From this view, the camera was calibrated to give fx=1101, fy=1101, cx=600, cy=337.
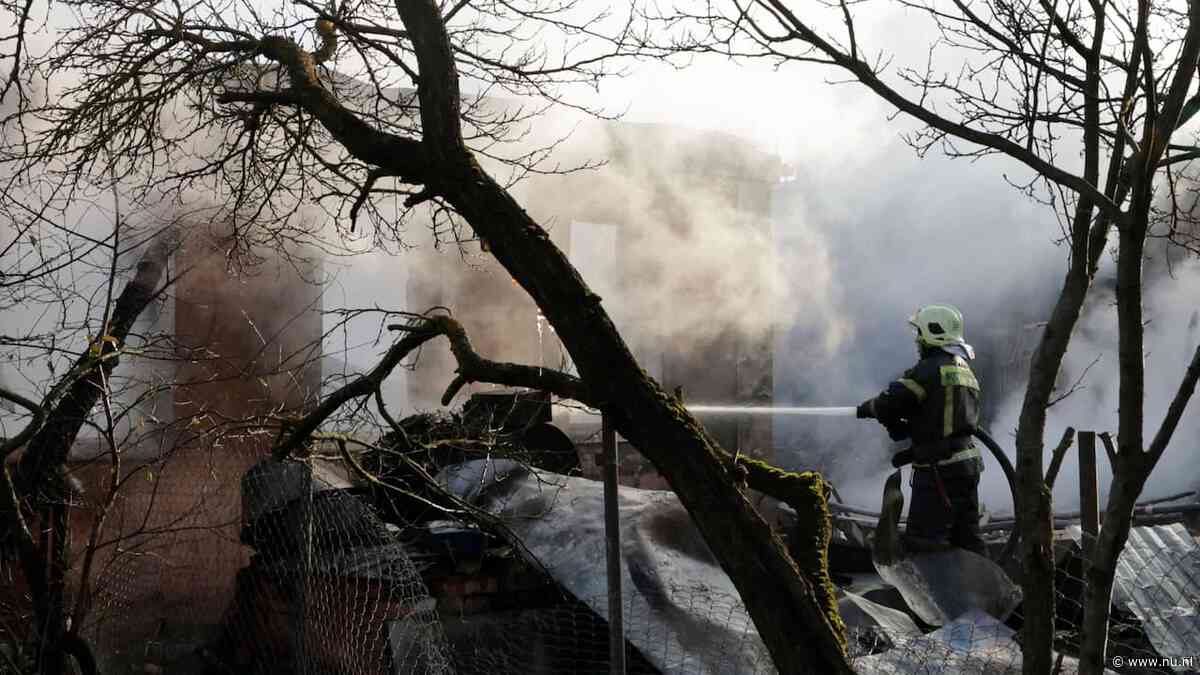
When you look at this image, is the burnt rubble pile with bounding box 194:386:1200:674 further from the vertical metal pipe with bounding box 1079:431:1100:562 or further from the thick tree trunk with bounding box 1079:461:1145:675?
the thick tree trunk with bounding box 1079:461:1145:675

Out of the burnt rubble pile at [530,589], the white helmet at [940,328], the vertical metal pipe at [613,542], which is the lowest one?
the burnt rubble pile at [530,589]

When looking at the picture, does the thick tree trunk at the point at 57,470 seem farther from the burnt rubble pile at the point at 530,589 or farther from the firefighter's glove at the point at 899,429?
the firefighter's glove at the point at 899,429

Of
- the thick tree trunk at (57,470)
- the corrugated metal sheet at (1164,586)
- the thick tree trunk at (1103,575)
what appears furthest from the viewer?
the corrugated metal sheet at (1164,586)

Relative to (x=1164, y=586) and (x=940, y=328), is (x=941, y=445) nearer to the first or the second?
(x=940, y=328)

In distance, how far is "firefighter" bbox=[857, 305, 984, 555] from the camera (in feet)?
19.7

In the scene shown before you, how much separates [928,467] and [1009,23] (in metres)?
3.62

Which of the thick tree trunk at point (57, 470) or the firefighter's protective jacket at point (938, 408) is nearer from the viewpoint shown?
the thick tree trunk at point (57, 470)

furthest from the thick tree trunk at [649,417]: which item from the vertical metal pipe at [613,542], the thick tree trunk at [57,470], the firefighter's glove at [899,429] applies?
the firefighter's glove at [899,429]

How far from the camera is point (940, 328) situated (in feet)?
20.3

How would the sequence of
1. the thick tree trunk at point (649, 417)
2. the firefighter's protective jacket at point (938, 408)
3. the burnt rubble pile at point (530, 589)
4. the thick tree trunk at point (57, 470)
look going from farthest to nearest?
1. the firefighter's protective jacket at point (938, 408)
2. the burnt rubble pile at point (530, 589)
3. the thick tree trunk at point (57, 470)
4. the thick tree trunk at point (649, 417)

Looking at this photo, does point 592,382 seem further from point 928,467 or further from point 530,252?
point 928,467

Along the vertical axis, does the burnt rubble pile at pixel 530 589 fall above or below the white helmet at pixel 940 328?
below

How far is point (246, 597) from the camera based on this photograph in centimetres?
530

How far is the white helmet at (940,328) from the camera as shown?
20.3 feet
